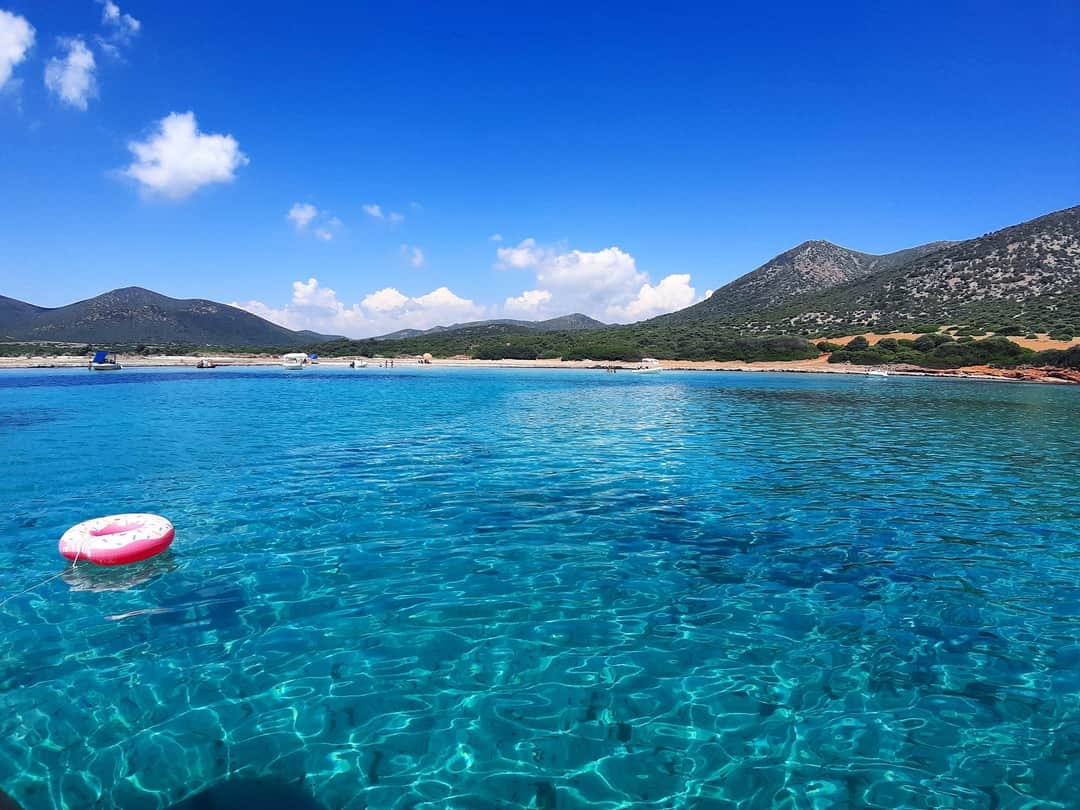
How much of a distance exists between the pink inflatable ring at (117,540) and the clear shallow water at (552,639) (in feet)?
0.97

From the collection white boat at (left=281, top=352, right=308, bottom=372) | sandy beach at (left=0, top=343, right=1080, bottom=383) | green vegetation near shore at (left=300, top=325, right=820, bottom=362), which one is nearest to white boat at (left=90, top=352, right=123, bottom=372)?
sandy beach at (left=0, top=343, right=1080, bottom=383)

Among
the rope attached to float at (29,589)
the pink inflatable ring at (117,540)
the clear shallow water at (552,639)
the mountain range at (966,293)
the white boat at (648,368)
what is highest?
the mountain range at (966,293)

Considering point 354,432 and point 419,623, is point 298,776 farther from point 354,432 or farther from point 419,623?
point 354,432

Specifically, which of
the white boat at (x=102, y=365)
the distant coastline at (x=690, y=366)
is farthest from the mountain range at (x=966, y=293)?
the white boat at (x=102, y=365)

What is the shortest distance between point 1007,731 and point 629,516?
24.0ft

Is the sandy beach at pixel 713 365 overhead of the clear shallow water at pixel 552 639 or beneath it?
overhead

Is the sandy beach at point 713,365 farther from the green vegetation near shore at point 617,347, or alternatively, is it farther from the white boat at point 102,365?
the white boat at point 102,365

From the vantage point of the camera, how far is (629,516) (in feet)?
40.9

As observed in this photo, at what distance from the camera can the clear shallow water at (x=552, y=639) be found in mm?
5133

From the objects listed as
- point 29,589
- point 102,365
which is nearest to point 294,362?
point 102,365

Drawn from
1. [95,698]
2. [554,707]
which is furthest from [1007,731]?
[95,698]

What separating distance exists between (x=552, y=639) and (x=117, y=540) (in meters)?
7.49

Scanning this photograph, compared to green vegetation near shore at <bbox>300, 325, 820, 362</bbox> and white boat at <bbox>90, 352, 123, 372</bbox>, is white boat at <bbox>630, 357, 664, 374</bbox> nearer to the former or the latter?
green vegetation near shore at <bbox>300, 325, 820, 362</bbox>

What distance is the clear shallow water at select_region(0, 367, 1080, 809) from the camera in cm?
513
